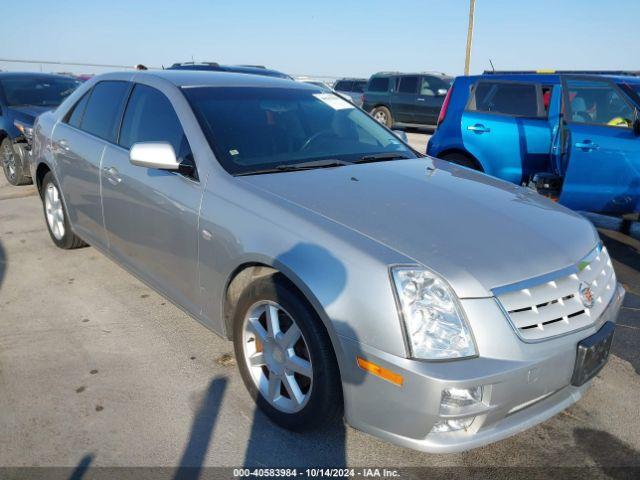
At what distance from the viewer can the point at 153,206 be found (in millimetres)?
3186

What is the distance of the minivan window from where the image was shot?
4.40m

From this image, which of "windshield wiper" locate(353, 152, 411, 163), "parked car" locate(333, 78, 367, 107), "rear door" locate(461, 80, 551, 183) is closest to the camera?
"windshield wiper" locate(353, 152, 411, 163)

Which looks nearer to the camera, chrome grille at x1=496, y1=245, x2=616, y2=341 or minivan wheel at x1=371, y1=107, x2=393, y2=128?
chrome grille at x1=496, y1=245, x2=616, y2=341

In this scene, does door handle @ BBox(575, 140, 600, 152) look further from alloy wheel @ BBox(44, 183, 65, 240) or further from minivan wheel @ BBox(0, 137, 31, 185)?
minivan wheel @ BBox(0, 137, 31, 185)

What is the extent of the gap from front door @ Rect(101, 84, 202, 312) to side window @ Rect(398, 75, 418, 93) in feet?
46.7

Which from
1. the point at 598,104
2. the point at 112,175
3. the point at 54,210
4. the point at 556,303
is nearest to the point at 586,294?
the point at 556,303

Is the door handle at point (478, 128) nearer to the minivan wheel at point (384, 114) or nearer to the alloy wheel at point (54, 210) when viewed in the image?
the alloy wheel at point (54, 210)

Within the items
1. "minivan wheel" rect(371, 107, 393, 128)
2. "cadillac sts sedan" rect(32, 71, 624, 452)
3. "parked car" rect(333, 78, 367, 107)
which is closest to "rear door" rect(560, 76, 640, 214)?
"cadillac sts sedan" rect(32, 71, 624, 452)

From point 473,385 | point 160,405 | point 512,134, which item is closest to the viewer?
point 473,385

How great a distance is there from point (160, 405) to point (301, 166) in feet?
4.97

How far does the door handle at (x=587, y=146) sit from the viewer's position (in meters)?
5.39

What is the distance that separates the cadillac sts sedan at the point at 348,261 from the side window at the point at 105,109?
0.05 metres

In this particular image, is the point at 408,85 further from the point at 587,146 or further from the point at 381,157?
the point at 381,157

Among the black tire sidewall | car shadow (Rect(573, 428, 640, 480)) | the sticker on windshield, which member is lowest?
car shadow (Rect(573, 428, 640, 480))
